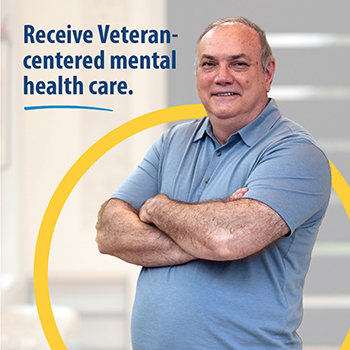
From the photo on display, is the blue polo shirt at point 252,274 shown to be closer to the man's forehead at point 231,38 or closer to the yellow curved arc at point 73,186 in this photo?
the man's forehead at point 231,38

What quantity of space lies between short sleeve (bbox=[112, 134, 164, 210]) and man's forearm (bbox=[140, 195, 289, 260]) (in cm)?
31

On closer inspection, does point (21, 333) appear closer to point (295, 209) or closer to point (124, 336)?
point (124, 336)

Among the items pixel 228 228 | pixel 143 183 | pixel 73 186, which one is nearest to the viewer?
pixel 228 228

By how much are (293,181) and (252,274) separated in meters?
0.27

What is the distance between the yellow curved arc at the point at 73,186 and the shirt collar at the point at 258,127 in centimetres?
71

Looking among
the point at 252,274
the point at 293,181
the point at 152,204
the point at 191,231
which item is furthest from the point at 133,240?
the point at 293,181

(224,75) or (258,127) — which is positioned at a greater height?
(224,75)

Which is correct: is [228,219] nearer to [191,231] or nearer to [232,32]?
[191,231]

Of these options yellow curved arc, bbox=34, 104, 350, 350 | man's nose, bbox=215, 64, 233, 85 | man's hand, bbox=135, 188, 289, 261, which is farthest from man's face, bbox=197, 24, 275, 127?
yellow curved arc, bbox=34, 104, 350, 350

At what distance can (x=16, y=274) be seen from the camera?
248 cm

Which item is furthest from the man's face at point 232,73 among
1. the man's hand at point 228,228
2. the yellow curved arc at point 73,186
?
the yellow curved arc at point 73,186

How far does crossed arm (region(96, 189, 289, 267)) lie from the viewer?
127 cm

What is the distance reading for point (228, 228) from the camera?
127 cm

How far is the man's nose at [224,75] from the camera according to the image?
1.49 meters
